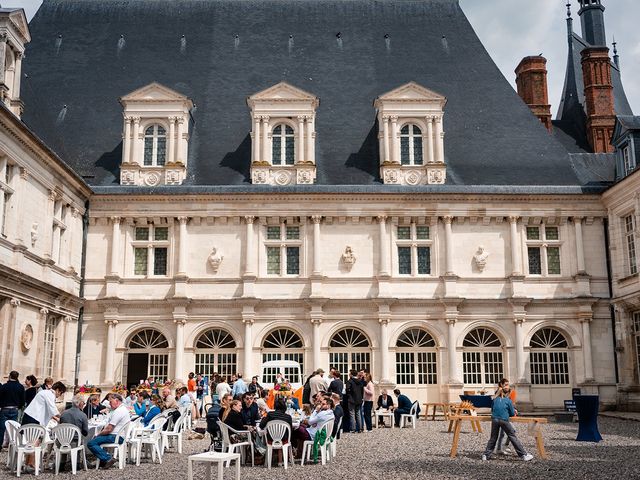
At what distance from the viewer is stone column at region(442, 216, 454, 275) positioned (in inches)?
1022

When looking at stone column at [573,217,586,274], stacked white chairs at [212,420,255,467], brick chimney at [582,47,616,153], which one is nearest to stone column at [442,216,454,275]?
stone column at [573,217,586,274]

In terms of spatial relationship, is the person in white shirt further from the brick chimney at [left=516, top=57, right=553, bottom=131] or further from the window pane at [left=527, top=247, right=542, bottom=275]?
the brick chimney at [left=516, top=57, right=553, bottom=131]

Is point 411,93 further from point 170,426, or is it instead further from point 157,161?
point 170,426

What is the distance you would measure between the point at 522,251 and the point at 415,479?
16.6 meters

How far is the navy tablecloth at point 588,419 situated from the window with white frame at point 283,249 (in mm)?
11957

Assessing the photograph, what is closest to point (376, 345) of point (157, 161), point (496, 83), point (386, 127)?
point (386, 127)

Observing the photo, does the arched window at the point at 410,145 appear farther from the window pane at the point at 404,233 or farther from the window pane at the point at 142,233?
the window pane at the point at 142,233

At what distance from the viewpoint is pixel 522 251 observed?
1041 inches

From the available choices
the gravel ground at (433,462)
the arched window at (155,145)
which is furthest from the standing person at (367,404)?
the arched window at (155,145)

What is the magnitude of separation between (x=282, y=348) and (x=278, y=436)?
12.8m

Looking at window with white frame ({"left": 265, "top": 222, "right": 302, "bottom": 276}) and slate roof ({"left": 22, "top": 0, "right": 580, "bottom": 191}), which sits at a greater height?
slate roof ({"left": 22, "top": 0, "right": 580, "bottom": 191})

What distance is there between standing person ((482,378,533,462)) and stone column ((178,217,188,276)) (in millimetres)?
14598

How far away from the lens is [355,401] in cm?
1909

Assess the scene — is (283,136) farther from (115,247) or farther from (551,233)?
(551,233)
